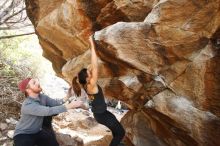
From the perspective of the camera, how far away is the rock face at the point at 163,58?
17.2 ft

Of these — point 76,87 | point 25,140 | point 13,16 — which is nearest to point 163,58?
point 76,87

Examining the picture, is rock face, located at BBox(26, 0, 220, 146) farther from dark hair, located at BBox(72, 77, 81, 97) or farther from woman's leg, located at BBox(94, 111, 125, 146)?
woman's leg, located at BBox(94, 111, 125, 146)

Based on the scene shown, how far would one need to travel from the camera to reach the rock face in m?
5.23

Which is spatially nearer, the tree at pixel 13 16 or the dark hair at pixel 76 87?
the dark hair at pixel 76 87

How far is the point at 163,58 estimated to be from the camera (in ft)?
18.7

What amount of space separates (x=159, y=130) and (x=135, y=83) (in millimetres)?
1313

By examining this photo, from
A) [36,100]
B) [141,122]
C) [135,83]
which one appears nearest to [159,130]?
[141,122]

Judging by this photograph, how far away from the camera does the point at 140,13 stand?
21.0 ft

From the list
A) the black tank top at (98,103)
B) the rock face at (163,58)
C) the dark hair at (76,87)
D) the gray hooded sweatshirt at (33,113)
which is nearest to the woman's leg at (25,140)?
the gray hooded sweatshirt at (33,113)

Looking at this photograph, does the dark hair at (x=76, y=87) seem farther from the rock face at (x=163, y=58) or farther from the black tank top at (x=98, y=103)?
the black tank top at (x=98, y=103)

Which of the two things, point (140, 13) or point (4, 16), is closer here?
point (140, 13)

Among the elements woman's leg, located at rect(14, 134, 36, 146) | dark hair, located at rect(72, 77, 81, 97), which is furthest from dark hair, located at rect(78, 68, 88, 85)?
woman's leg, located at rect(14, 134, 36, 146)

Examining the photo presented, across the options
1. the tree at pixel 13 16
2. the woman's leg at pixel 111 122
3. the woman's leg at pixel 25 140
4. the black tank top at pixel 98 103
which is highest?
the tree at pixel 13 16

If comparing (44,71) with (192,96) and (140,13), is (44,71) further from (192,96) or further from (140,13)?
(192,96)
